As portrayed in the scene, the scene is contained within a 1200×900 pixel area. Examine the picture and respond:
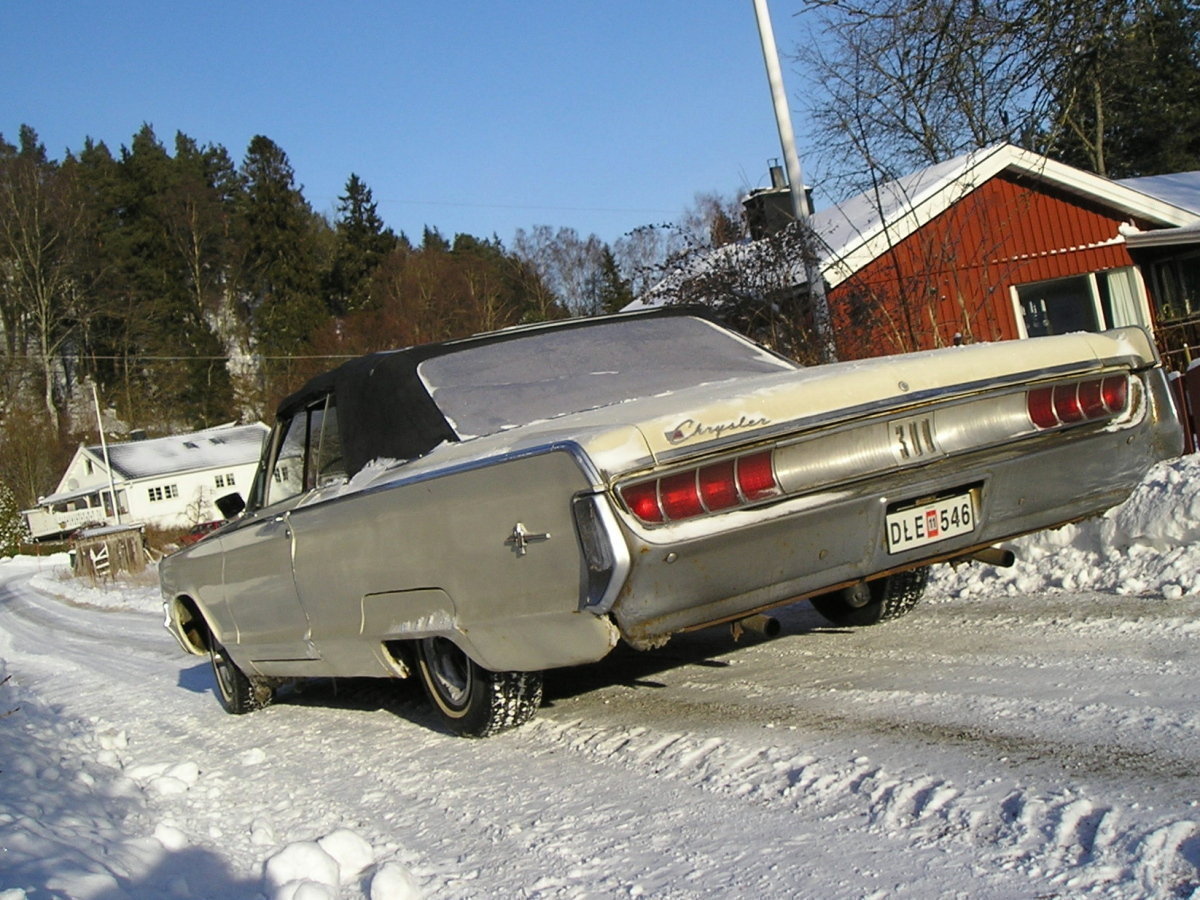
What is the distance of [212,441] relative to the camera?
2630 inches

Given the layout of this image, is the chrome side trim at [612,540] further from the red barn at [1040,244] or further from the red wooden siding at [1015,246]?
the red wooden siding at [1015,246]

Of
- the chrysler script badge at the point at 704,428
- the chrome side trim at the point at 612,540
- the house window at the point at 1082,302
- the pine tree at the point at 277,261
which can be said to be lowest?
the chrome side trim at the point at 612,540

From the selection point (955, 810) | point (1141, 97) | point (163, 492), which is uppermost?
point (1141, 97)

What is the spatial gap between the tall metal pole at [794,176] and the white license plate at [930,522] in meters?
7.81

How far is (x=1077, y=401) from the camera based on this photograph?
4.52 m

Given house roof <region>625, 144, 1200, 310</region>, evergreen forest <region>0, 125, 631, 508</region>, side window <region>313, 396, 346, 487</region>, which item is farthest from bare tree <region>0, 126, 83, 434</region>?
side window <region>313, 396, 346, 487</region>

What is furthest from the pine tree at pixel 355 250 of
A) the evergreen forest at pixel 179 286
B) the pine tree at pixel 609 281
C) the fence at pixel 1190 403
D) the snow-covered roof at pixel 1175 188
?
the fence at pixel 1190 403

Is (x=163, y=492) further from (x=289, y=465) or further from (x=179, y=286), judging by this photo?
(x=289, y=465)

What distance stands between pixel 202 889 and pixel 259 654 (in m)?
2.70

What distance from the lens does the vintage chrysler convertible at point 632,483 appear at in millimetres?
3766

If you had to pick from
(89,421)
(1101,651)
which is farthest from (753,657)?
(89,421)

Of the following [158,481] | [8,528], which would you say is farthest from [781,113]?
[158,481]

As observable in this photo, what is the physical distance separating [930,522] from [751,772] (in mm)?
1135

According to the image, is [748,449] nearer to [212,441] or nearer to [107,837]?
[107,837]
